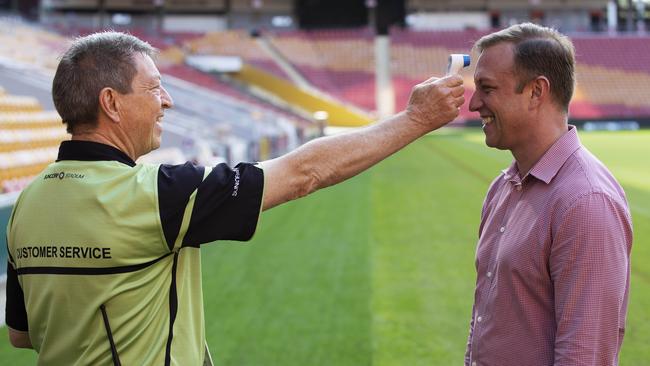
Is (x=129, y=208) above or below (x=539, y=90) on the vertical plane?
below

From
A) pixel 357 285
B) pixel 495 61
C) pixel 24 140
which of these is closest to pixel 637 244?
pixel 357 285

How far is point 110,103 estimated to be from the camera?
6.84 ft

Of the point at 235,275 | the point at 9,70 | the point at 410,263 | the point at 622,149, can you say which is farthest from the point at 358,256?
the point at 622,149

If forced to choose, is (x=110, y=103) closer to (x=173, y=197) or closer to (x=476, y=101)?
(x=173, y=197)

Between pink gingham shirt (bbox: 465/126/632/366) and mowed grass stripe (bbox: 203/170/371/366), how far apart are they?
2910 millimetres

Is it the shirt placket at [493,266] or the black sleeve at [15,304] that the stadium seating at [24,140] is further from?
the shirt placket at [493,266]

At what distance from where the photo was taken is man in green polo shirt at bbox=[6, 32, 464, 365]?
6.43 ft

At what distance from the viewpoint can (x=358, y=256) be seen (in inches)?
337

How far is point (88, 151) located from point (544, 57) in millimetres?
1338

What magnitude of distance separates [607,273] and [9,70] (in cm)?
2156

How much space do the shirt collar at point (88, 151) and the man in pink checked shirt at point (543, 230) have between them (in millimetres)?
1127

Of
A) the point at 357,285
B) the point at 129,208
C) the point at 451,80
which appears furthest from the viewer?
the point at 357,285

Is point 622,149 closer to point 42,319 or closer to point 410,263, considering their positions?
point 410,263

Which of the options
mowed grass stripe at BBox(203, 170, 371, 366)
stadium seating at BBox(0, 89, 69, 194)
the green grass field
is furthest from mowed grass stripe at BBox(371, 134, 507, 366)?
stadium seating at BBox(0, 89, 69, 194)
